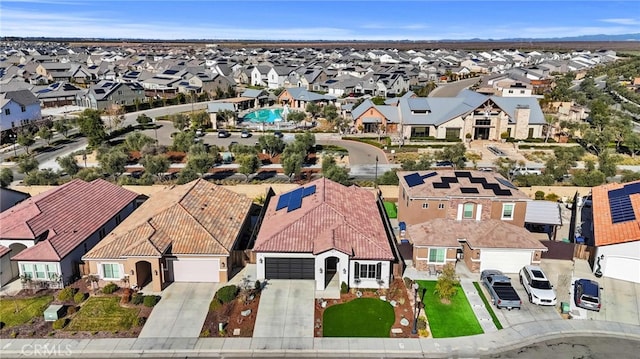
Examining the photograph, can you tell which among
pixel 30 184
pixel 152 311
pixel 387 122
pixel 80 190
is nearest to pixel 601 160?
pixel 387 122

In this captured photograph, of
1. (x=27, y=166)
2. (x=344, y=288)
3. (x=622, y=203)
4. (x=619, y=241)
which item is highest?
(x=622, y=203)

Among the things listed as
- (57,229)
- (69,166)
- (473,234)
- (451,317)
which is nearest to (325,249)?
(451,317)

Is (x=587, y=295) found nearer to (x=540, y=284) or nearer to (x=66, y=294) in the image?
(x=540, y=284)

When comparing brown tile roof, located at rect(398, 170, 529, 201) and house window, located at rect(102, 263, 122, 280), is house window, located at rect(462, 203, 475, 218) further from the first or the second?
house window, located at rect(102, 263, 122, 280)

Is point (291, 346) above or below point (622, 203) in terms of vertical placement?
below

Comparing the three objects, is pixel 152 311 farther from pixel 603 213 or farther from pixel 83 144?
pixel 83 144

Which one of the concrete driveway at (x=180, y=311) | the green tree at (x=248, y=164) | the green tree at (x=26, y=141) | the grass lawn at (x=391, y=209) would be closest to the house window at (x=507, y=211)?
the grass lawn at (x=391, y=209)

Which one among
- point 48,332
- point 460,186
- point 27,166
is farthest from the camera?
point 27,166
